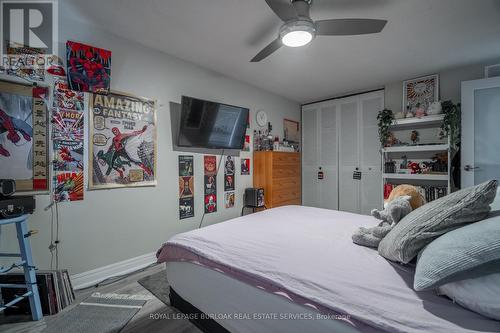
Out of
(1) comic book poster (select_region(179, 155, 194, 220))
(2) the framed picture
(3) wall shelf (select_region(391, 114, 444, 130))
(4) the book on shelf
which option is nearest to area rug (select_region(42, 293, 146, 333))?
(4) the book on shelf

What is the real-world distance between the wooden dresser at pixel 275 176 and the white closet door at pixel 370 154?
3.94 feet

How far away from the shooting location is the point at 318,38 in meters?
2.31

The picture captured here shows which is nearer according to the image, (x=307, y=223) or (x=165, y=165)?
(x=307, y=223)

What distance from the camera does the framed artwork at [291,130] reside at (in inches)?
174

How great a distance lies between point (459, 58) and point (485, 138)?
1.02 meters

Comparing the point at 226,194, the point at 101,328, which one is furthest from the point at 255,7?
the point at 101,328

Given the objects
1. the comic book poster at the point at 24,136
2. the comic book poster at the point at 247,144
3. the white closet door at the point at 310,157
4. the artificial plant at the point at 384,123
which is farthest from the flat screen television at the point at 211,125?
the artificial plant at the point at 384,123

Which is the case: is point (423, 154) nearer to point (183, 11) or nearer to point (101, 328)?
point (183, 11)

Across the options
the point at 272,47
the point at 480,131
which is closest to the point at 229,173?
the point at 272,47

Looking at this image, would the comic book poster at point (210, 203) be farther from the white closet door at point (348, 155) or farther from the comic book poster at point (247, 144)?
the white closet door at point (348, 155)

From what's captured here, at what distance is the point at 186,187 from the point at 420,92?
143 inches

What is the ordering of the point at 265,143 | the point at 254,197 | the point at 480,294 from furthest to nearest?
the point at 265,143 < the point at 254,197 < the point at 480,294

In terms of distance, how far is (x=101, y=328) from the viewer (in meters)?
1.52

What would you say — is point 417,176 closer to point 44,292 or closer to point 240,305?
point 240,305
